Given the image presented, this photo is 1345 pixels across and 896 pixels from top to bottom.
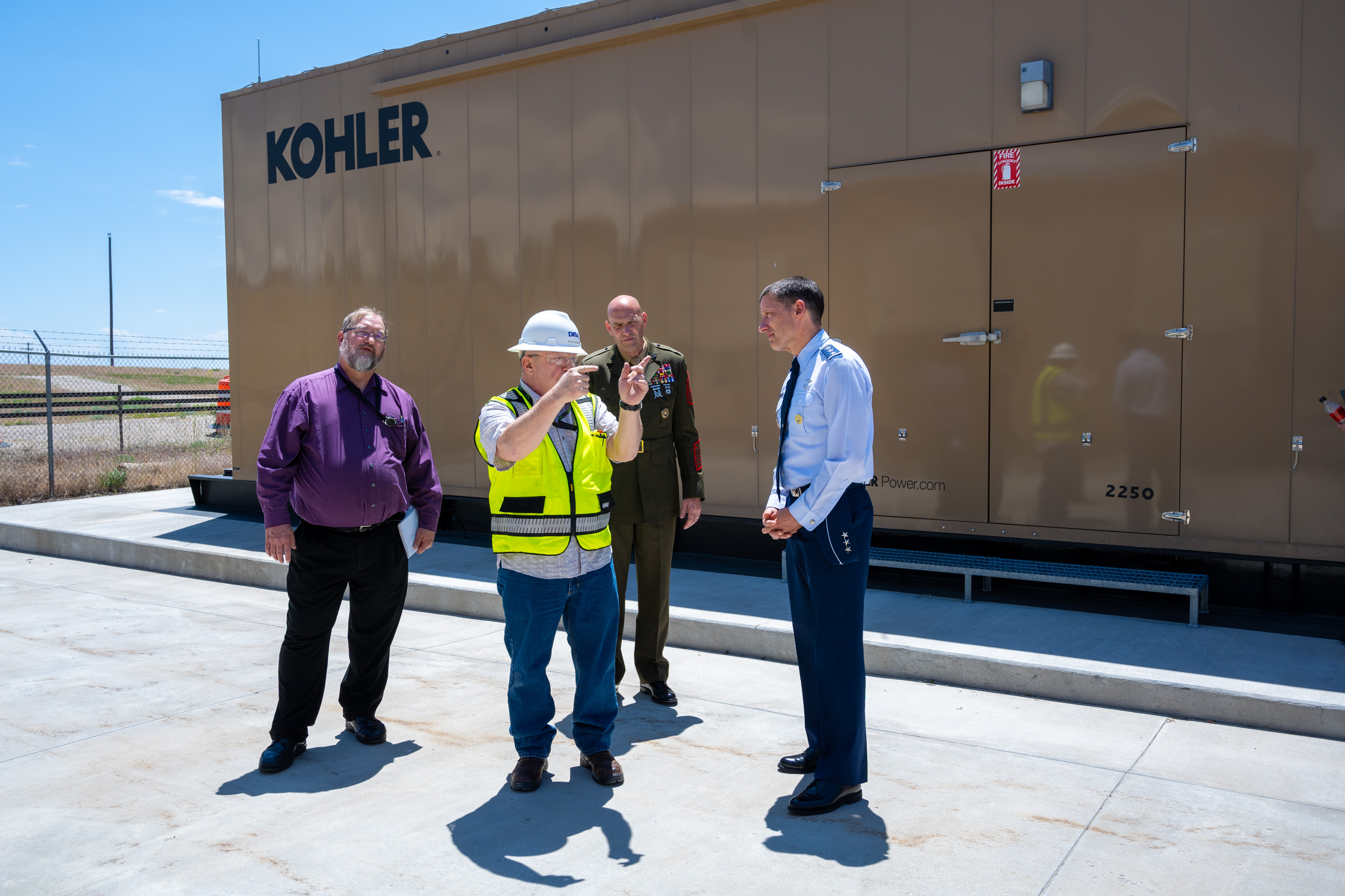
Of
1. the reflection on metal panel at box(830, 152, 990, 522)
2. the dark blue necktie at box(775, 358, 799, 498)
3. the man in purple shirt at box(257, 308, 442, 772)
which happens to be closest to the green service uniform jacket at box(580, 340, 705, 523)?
the man in purple shirt at box(257, 308, 442, 772)

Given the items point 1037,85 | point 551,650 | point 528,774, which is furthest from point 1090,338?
point 528,774

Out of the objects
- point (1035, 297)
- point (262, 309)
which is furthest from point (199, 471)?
point (1035, 297)

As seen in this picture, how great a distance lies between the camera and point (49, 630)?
21.4 ft

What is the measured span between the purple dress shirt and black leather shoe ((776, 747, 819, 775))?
6.31 feet

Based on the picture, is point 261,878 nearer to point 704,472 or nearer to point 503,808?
point 503,808

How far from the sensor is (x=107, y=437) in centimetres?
2391

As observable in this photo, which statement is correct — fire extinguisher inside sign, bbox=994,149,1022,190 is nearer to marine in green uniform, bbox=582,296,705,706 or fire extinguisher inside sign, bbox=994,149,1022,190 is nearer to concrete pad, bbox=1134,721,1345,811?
marine in green uniform, bbox=582,296,705,706

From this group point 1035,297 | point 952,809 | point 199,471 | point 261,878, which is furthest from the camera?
point 199,471

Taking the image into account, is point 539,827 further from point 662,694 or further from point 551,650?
point 662,694

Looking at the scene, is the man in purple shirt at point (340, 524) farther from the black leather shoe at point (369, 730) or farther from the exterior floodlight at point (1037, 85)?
the exterior floodlight at point (1037, 85)

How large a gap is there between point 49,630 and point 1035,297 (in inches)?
255

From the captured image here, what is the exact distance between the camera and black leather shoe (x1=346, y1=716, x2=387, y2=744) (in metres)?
4.43

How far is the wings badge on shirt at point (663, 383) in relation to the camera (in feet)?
16.3

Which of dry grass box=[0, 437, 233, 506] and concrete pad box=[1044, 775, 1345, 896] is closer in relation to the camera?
concrete pad box=[1044, 775, 1345, 896]
